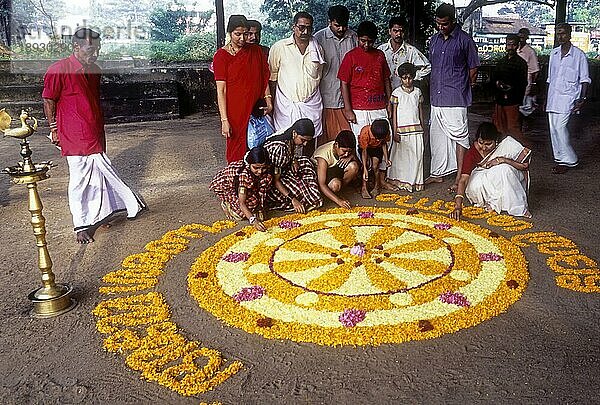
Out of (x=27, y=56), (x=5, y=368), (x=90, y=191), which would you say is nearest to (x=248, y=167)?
(x=90, y=191)

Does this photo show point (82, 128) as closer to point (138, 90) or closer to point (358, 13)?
point (138, 90)

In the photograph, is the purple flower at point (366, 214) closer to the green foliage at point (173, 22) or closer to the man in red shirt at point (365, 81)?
the man in red shirt at point (365, 81)

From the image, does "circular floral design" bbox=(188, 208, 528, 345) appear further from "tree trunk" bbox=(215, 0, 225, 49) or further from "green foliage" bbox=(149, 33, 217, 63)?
"green foliage" bbox=(149, 33, 217, 63)

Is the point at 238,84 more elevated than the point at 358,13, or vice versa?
the point at 358,13

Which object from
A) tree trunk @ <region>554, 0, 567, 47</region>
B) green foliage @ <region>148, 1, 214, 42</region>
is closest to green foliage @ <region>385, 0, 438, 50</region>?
tree trunk @ <region>554, 0, 567, 47</region>

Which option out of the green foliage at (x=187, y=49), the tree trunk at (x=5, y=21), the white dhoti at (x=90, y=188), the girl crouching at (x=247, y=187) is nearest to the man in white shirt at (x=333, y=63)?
the girl crouching at (x=247, y=187)

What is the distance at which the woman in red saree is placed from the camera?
19.2ft

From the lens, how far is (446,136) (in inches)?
264

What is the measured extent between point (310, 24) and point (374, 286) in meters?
3.30

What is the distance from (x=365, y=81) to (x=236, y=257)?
9.08 feet

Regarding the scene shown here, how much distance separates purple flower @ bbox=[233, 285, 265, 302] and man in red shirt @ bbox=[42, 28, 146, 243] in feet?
6.48

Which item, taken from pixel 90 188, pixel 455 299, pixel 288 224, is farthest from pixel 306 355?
pixel 90 188

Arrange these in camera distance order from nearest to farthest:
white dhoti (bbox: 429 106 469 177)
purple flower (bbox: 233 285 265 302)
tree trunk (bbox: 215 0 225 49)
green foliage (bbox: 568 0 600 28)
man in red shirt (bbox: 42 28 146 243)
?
1. purple flower (bbox: 233 285 265 302)
2. man in red shirt (bbox: 42 28 146 243)
3. white dhoti (bbox: 429 106 469 177)
4. tree trunk (bbox: 215 0 225 49)
5. green foliage (bbox: 568 0 600 28)

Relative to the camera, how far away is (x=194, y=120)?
44.3ft
